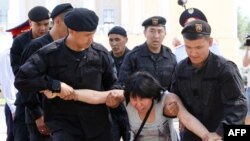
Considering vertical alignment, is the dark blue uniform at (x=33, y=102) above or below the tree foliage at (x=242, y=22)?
above

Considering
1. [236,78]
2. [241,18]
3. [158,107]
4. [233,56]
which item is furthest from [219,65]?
[241,18]

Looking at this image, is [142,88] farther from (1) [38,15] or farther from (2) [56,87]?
(1) [38,15]

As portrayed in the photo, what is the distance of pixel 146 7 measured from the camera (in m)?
44.7

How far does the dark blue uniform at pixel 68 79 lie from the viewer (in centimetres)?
426

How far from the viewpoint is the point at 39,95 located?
4.80 meters

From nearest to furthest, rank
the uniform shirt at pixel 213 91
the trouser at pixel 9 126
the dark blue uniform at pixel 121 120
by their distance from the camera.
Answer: the uniform shirt at pixel 213 91 < the dark blue uniform at pixel 121 120 < the trouser at pixel 9 126

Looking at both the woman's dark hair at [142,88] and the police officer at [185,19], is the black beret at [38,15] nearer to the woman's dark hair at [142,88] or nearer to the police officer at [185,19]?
the police officer at [185,19]

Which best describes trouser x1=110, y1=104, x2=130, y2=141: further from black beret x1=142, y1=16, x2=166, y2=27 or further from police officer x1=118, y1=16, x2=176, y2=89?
black beret x1=142, y1=16, x2=166, y2=27

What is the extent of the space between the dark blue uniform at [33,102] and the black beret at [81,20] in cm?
77

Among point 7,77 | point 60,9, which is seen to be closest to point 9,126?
point 7,77

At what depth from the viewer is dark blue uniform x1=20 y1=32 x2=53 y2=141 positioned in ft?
15.6

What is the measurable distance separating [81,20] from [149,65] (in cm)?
196

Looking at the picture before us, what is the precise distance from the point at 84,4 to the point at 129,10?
3.82 metres

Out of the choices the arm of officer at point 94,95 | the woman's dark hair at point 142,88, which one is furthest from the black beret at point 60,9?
the woman's dark hair at point 142,88
